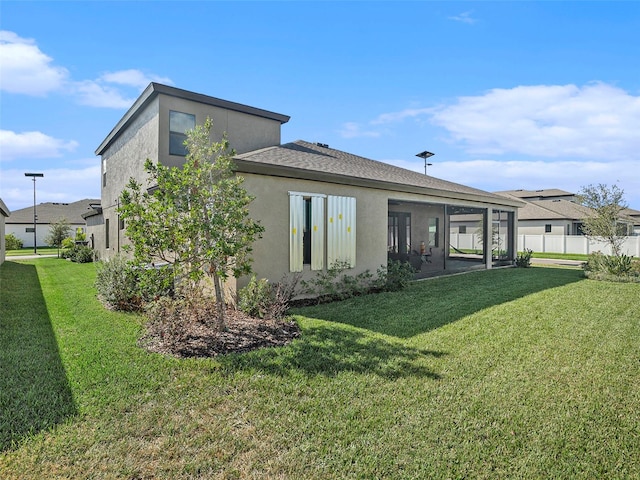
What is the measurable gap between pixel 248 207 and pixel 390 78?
8170 mm

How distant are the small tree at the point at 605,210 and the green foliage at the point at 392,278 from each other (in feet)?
33.5

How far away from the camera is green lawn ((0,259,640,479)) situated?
9.35 ft

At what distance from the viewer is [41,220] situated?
39344 millimetres

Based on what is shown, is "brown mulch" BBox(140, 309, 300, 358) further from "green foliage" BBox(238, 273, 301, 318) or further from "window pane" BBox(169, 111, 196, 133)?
"window pane" BBox(169, 111, 196, 133)

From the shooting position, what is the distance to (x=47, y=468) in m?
2.76

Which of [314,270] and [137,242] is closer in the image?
[137,242]

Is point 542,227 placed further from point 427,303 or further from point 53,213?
point 53,213

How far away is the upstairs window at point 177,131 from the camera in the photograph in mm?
11008

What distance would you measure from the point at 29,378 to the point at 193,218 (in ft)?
9.04

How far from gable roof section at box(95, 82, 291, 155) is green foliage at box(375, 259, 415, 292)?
719cm

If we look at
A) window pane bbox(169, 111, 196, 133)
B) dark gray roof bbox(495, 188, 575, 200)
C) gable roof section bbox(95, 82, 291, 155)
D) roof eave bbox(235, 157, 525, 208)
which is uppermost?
dark gray roof bbox(495, 188, 575, 200)

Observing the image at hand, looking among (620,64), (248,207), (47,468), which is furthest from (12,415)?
(620,64)

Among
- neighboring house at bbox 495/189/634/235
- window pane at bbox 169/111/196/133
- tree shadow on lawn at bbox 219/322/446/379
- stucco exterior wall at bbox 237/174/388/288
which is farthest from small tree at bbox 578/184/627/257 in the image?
window pane at bbox 169/111/196/133

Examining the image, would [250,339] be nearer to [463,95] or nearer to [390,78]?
[390,78]
